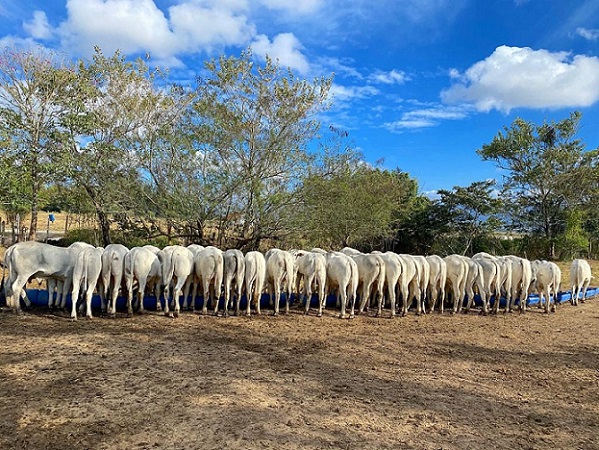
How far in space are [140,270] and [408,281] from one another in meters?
5.50

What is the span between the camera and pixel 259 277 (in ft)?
29.7

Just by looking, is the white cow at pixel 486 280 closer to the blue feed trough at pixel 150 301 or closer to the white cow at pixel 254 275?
the blue feed trough at pixel 150 301

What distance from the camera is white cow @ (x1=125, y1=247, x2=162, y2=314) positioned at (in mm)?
8359

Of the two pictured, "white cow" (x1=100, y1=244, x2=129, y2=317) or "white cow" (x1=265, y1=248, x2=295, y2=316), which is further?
"white cow" (x1=265, y1=248, x2=295, y2=316)

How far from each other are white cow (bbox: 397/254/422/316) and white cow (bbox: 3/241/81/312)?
21.4 ft

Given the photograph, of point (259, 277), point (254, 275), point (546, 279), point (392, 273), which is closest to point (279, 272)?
point (259, 277)

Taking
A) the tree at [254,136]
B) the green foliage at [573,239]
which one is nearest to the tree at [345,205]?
the tree at [254,136]

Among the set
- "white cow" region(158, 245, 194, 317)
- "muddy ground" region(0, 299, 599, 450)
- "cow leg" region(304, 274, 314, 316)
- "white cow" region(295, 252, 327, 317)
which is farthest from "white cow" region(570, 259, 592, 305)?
"white cow" region(158, 245, 194, 317)

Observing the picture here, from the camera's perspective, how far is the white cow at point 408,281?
985 centimetres

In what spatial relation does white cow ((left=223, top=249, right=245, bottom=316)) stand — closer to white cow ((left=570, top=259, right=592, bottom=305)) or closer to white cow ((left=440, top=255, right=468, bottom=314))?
white cow ((left=440, top=255, right=468, bottom=314))

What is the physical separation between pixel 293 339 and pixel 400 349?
166 centimetres

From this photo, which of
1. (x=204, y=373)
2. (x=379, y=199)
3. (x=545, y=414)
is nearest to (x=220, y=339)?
(x=204, y=373)

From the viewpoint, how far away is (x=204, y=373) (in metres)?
5.38

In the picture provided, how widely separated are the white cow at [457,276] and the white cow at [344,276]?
2.27 m
